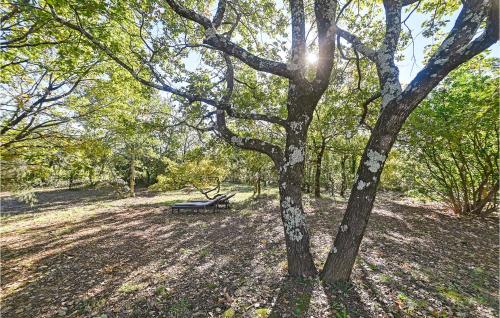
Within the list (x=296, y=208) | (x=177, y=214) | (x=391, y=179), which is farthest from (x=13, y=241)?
(x=391, y=179)

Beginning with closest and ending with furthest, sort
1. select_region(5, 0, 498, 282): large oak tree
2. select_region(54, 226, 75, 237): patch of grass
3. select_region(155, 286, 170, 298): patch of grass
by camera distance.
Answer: select_region(5, 0, 498, 282): large oak tree < select_region(155, 286, 170, 298): patch of grass < select_region(54, 226, 75, 237): patch of grass

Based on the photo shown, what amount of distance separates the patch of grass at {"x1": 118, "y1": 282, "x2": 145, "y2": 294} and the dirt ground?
52 millimetres

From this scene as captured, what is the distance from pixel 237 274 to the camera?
4.68m

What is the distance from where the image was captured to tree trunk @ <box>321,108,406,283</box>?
138 inches

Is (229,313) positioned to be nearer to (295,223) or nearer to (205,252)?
(295,223)

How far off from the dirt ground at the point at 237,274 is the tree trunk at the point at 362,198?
37 centimetres

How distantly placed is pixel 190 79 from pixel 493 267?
7.77 metres

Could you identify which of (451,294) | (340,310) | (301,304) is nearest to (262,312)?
(301,304)

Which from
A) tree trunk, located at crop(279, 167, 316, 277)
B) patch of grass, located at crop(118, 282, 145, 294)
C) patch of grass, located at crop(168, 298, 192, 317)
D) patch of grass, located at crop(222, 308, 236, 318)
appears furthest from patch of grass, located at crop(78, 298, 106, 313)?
tree trunk, located at crop(279, 167, 316, 277)

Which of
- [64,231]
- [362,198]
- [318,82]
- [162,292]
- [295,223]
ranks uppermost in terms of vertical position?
[318,82]

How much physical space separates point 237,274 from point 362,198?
2.76 m

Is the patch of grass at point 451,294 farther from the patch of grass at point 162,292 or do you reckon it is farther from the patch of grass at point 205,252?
the patch of grass at point 205,252

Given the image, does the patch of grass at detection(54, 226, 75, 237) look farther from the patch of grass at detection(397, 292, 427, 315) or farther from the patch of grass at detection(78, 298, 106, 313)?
the patch of grass at detection(397, 292, 427, 315)

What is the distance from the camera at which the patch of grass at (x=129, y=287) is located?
428 centimetres
